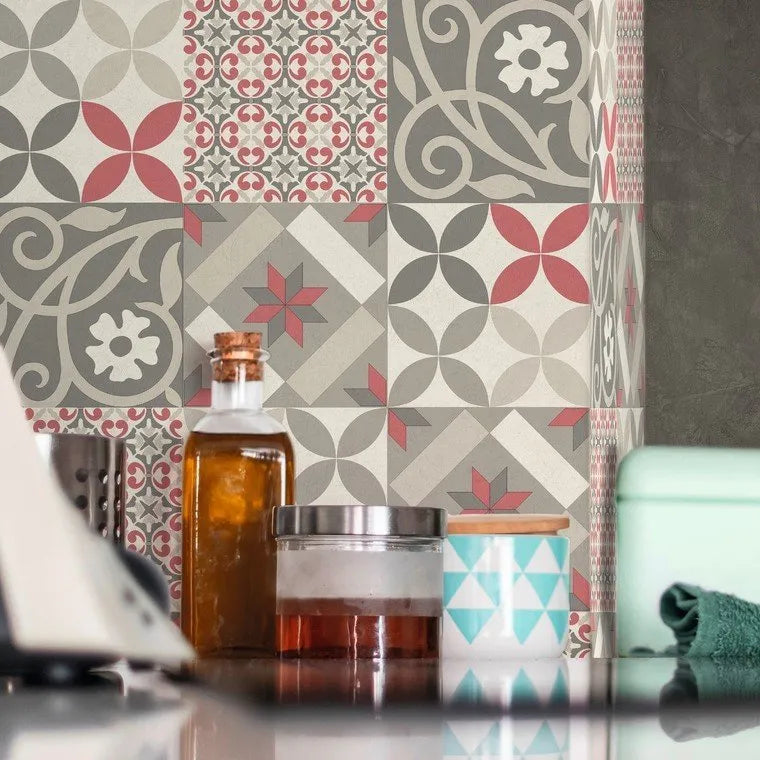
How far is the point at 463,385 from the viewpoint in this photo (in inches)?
36.0

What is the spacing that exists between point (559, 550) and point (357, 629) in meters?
0.16

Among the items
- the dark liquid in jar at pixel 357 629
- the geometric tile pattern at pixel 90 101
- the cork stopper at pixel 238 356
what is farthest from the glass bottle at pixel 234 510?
the geometric tile pattern at pixel 90 101

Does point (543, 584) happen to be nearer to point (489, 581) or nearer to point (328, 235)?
point (489, 581)

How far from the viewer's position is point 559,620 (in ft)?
2.33

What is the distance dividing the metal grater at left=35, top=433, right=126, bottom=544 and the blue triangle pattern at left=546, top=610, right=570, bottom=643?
10.8 inches

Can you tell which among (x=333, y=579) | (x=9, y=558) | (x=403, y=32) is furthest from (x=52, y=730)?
(x=403, y=32)

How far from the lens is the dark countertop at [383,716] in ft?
0.90

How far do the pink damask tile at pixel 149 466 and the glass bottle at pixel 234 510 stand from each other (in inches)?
4.6

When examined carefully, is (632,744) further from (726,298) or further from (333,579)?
(726,298)

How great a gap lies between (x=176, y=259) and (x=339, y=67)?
209 millimetres

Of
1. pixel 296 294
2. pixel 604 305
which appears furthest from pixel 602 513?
Result: pixel 296 294

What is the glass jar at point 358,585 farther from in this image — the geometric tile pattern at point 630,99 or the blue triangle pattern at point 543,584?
the geometric tile pattern at point 630,99

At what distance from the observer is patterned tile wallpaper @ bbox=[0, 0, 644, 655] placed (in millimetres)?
910

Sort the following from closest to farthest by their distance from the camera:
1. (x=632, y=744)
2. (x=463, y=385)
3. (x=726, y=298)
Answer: (x=632, y=744) < (x=463, y=385) < (x=726, y=298)
